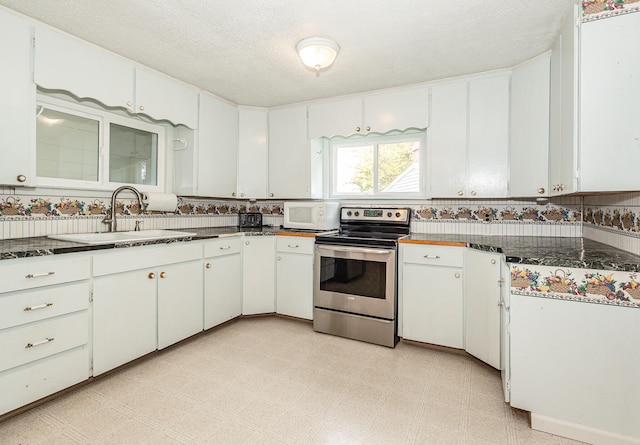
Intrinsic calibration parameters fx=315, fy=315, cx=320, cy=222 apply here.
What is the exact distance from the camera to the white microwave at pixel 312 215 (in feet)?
10.1

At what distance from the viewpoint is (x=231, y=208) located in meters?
3.84

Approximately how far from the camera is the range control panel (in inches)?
121

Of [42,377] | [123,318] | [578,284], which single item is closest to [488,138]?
[578,284]

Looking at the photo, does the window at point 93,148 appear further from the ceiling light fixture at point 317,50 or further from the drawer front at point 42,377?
the ceiling light fixture at point 317,50

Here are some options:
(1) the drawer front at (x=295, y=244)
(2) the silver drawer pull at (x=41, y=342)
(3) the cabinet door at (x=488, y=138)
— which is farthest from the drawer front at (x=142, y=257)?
(3) the cabinet door at (x=488, y=138)

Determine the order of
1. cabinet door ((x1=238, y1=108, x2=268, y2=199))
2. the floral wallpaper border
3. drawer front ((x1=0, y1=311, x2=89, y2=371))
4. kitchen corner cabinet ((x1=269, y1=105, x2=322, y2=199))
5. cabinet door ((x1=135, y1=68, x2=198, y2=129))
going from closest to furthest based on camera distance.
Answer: the floral wallpaper border < drawer front ((x1=0, y1=311, x2=89, y2=371)) < cabinet door ((x1=135, y1=68, x2=198, y2=129)) < kitchen corner cabinet ((x1=269, y1=105, x2=322, y2=199)) < cabinet door ((x1=238, y1=108, x2=268, y2=199))

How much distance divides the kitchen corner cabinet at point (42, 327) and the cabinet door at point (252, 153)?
1843 millimetres

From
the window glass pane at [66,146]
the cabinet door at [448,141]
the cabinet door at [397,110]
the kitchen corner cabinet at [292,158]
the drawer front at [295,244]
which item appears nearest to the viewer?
the window glass pane at [66,146]

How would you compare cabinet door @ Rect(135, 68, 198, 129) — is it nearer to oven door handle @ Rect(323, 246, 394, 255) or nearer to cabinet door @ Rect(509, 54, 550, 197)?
oven door handle @ Rect(323, 246, 394, 255)

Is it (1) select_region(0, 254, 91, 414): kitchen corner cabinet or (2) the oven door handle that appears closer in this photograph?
(1) select_region(0, 254, 91, 414): kitchen corner cabinet

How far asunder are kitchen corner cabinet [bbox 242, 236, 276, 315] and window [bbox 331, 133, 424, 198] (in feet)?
3.34

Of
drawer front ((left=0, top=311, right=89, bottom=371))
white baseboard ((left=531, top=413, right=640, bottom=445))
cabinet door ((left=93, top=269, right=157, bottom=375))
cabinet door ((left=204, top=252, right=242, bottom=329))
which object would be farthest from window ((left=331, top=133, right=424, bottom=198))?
drawer front ((left=0, top=311, right=89, bottom=371))

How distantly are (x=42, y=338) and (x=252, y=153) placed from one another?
2.42m

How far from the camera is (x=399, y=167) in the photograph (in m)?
3.26
